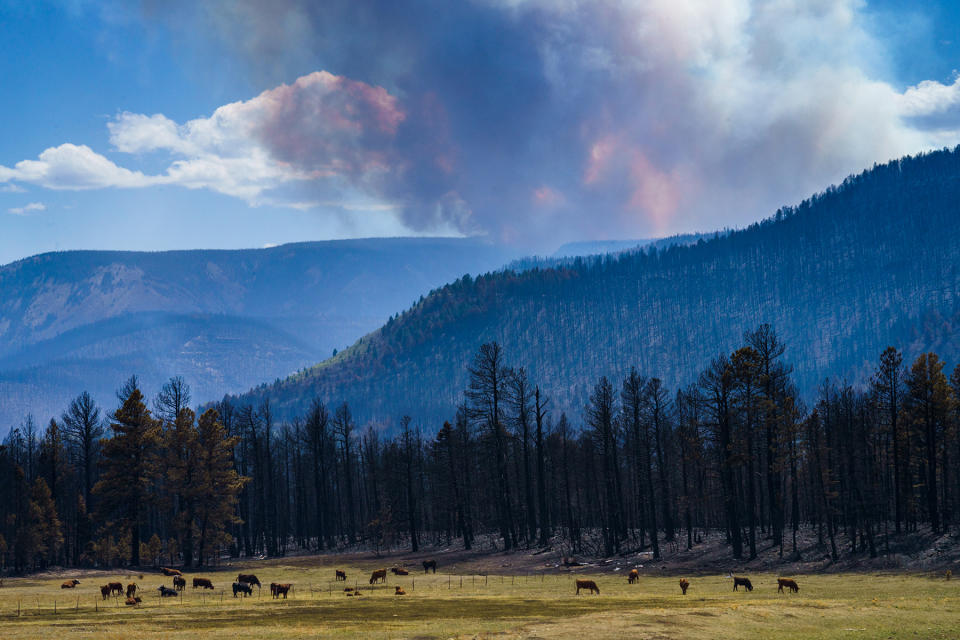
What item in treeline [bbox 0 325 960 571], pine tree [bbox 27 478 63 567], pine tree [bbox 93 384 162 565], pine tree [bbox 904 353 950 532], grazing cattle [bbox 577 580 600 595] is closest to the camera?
grazing cattle [bbox 577 580 600 595]

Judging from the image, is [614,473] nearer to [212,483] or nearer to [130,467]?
[212,483]

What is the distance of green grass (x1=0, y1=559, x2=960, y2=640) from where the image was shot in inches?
1474

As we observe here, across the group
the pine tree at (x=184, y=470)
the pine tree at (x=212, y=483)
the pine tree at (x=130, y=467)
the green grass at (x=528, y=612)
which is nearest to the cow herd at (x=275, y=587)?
the green grass at (x=528, y=612)

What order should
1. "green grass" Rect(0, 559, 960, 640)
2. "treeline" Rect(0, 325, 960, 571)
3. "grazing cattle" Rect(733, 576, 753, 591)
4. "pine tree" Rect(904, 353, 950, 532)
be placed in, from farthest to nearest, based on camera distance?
"treeline" Rect(0, 325, 960, 571)
"pine tree" Rect(904, 353, 950, 532)
"grazing cattle" Rect(733, 576, 753, 591)
"green grass" Rect(0, 559, 960, 640)

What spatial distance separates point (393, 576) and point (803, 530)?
39.5 m

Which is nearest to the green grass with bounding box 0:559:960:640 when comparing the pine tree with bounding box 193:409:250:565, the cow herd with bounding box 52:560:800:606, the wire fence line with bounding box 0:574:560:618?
the wire fence line with bounding box 0:574:560:618

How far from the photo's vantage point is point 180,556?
109 metres

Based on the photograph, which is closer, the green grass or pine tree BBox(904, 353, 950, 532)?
the green grass

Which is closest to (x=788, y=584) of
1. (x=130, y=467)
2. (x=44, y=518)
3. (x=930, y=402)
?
(x=930, y=402)

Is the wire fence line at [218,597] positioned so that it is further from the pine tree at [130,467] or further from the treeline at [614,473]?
the pine tree at [130,467]

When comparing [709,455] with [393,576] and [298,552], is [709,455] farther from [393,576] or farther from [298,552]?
[298,552]

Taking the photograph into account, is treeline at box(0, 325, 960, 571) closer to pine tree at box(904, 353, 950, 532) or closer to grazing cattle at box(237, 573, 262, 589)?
pine tree at box(904, 353, 950, 532)

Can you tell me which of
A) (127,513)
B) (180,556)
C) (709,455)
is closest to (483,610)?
(709,455)

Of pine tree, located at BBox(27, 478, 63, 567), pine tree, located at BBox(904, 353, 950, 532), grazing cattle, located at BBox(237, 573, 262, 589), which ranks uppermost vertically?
pine tree, located at BBox(904, 353, 950, 532)
